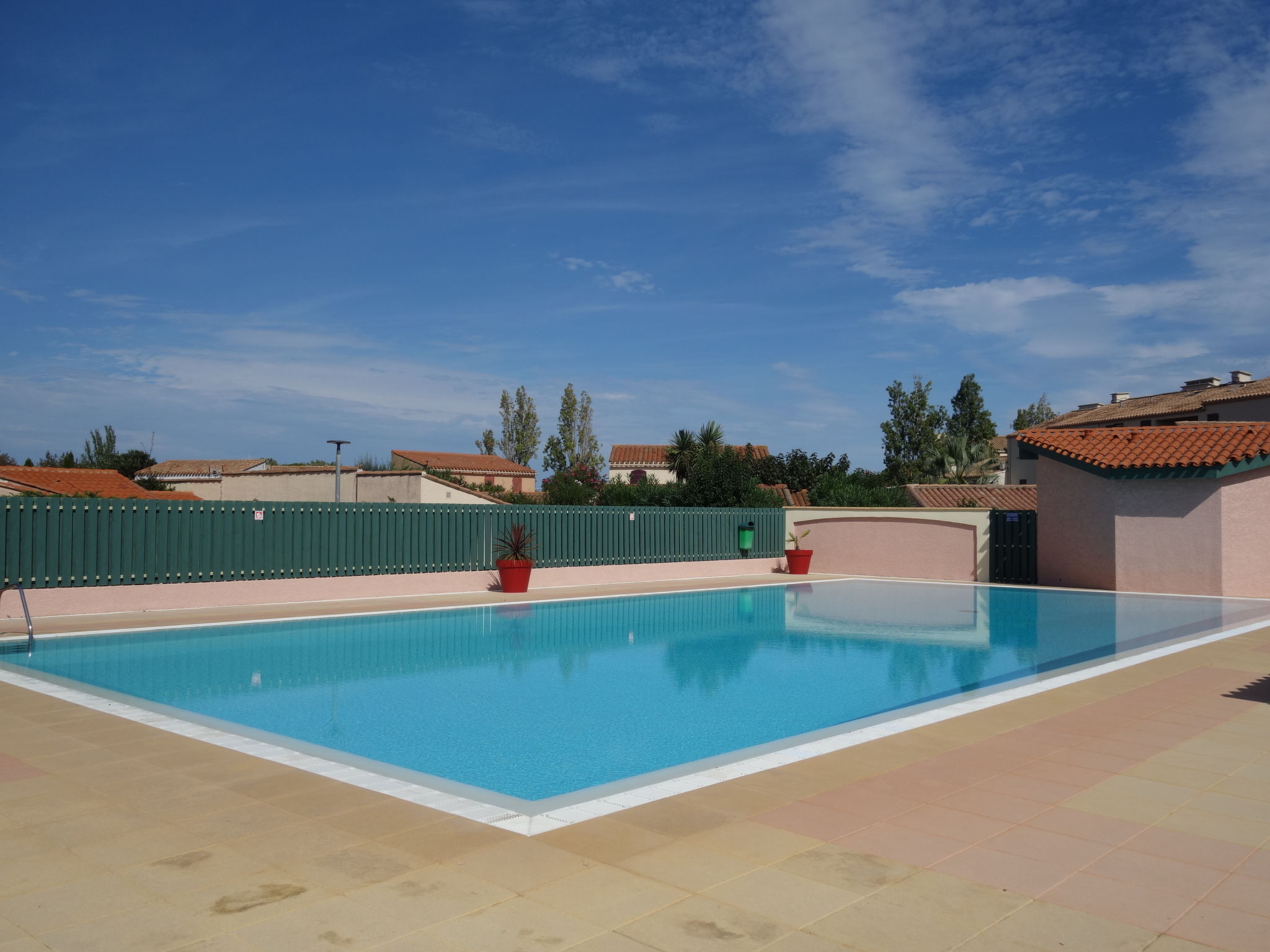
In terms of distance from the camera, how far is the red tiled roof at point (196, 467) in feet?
219

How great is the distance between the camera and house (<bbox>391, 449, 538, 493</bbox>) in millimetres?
64750

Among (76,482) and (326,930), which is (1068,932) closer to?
(326,930)

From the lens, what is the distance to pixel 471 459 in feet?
223

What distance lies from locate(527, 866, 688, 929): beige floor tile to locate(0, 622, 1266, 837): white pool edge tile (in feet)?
2.35

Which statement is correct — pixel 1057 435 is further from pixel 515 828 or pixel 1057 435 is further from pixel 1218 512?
pixel 515 828

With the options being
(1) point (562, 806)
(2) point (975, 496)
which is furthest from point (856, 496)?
(1) point (562, 806)

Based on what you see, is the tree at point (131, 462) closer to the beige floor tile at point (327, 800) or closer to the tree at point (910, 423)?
the tree at point (910, 423)

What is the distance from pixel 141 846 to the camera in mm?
4387

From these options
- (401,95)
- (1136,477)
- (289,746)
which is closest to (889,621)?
(1136,477)

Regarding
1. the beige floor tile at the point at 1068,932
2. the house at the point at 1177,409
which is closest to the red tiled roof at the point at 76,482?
the beige floor tile at the point at 1068,932

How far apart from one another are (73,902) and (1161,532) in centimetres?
2222

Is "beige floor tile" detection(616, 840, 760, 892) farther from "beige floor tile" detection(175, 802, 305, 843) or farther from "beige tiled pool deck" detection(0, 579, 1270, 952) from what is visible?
"beige floor tile" detection(175, 802, 305, 843)

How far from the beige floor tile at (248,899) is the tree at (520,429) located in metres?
85.1

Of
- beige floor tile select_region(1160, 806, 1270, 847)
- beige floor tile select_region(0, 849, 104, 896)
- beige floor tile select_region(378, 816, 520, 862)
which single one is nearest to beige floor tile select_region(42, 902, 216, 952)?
beige floor tile select_region(0, 849, 104, 896)
